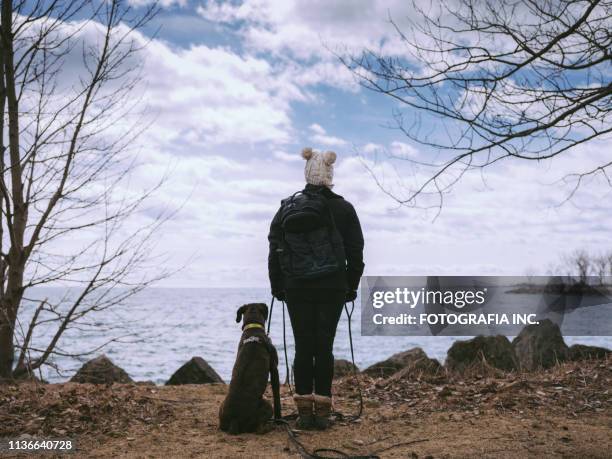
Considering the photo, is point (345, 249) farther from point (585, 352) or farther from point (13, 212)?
point (585, 352)

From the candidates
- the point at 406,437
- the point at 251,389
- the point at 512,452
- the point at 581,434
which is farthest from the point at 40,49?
the point at 581,434

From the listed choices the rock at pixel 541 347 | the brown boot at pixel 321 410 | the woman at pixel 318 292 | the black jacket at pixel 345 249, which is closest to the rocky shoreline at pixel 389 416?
the brown boot at pixel 321 410

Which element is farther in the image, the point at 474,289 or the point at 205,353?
the point at 205,353

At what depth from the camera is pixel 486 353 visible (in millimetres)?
9609

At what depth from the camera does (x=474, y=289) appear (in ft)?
74.1

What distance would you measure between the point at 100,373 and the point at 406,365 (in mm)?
5307

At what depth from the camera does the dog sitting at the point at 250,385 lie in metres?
5.07

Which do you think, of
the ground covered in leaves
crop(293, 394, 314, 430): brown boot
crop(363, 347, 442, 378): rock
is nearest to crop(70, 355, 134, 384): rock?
the ground covered in leaves

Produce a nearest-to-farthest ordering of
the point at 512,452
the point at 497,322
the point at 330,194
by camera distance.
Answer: the point at 512,452 < the point at 330,194 < the point at 497,322

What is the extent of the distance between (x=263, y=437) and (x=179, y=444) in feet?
2.46

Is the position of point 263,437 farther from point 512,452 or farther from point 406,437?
point 512,452

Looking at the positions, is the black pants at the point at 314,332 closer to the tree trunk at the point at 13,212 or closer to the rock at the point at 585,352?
the tree trunk at the point at 13,212

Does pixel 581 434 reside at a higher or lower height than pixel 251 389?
lower

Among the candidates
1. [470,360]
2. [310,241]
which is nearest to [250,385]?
[310,241]
